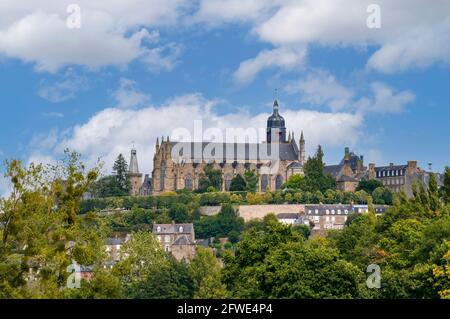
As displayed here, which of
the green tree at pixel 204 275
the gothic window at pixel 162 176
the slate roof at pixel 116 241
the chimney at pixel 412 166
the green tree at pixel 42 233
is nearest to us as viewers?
the green tree at pixel 42 233

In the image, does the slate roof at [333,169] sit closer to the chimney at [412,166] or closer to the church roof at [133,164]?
the chimney at [412,166]

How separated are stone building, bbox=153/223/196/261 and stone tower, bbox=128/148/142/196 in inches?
1445

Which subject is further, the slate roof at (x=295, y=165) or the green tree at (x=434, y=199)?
the slate roof at (x=295, y=165)

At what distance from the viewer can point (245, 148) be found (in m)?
168

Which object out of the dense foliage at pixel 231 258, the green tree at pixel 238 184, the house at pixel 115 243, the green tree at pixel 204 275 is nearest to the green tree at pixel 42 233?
the dense foliage at pixel 231 258

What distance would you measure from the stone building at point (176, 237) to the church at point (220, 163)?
108ft

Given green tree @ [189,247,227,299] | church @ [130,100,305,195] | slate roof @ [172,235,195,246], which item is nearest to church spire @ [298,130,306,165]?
church @ [130,100,305,195]

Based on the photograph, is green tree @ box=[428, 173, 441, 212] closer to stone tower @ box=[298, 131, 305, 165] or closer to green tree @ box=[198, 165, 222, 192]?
green tree @ box=[198, 165, 222, 192]

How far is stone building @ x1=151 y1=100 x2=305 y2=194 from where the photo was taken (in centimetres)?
15912

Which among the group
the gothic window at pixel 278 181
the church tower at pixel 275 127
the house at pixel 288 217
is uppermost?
the church tower at pixel 275 127

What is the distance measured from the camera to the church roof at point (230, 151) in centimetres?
16438

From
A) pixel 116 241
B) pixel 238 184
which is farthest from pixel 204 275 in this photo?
pixel 238 184

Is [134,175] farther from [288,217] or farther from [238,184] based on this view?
[288,217]
